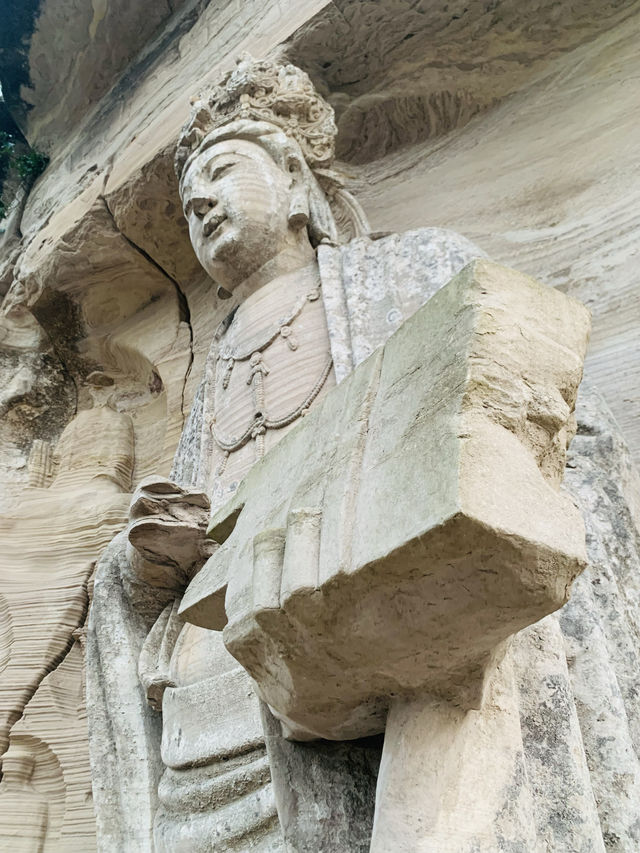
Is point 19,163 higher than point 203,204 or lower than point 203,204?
→ lower

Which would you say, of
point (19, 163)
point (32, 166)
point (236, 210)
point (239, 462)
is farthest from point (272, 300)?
point (19, 163)

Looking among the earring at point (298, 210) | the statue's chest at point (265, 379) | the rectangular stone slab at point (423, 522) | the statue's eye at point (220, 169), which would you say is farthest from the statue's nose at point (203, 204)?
the rectangular stone slab at point (423, 522)

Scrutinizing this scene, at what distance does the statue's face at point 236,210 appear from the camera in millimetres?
2359

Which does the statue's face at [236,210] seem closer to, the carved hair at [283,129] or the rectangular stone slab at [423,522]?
the carved hair at [283,129]

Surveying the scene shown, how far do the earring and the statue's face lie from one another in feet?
0.05

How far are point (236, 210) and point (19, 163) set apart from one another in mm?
2527

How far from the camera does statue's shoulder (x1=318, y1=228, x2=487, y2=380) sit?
1.93 metres

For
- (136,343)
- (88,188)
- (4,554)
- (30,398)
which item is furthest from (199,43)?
(4,554)

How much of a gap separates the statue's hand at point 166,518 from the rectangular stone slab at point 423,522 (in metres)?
0.53

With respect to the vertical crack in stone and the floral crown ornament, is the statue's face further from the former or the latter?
the vertical crack in stone

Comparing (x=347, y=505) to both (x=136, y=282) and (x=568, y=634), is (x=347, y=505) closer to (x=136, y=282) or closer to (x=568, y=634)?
(x=568, y=634)

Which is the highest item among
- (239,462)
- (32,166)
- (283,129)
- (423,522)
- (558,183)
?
(423,522)

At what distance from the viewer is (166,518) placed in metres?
1.56

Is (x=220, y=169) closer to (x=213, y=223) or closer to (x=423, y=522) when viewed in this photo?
(x=213, y=223)
